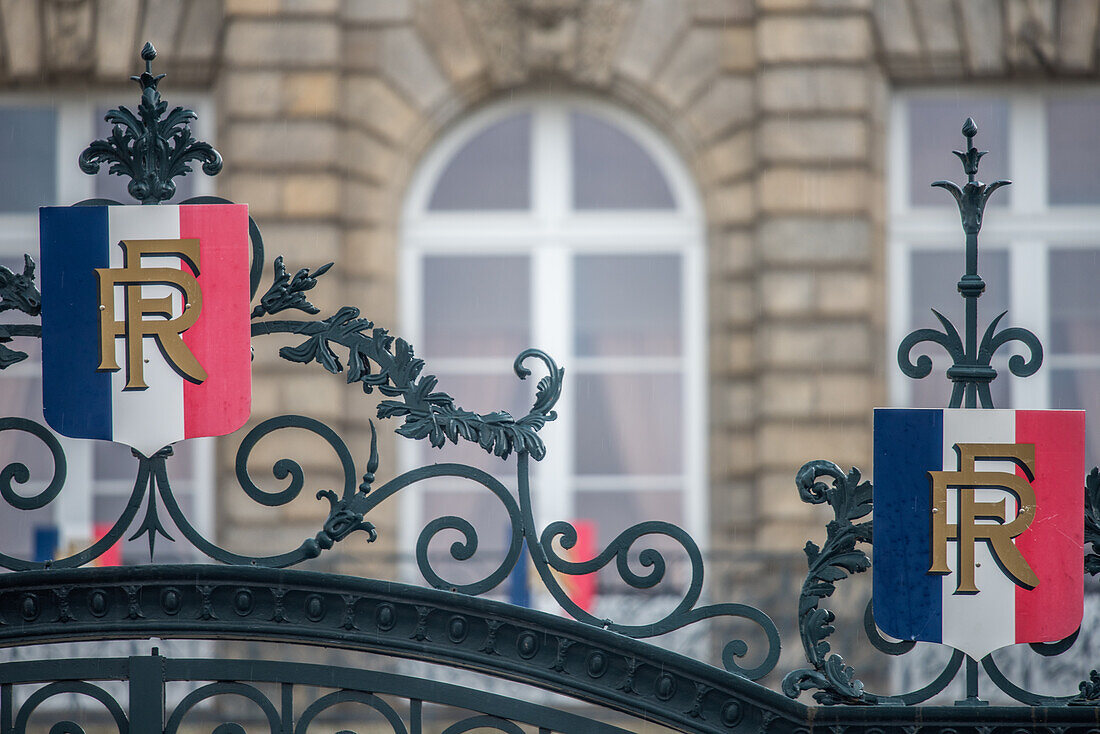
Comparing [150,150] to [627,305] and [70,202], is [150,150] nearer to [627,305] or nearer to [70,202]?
[627,305]

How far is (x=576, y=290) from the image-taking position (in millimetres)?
8297

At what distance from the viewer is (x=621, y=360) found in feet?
27.3

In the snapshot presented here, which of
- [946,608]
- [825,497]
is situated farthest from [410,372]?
[946,608]

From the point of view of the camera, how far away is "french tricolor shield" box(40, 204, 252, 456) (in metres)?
2.52

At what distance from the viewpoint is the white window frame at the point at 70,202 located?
8.09 metres

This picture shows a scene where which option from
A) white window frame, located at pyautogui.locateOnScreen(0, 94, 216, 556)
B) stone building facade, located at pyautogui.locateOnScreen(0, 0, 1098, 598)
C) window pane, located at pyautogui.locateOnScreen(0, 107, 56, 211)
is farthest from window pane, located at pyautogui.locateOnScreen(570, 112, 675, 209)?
window pane, located at pyautogui.locateOnScreen(0, 107, 56, 211)

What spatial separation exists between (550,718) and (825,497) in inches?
29.1

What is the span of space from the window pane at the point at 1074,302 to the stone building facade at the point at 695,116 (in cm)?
121

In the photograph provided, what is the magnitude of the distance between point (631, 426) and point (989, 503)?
587 cm

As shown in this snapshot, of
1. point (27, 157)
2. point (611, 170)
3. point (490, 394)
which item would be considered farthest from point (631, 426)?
point (27, 157)

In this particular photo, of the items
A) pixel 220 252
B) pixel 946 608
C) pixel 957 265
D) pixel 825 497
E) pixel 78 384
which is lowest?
pixel 946 608

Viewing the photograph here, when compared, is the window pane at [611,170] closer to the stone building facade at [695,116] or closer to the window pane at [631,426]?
the stone building facade at [695,116]

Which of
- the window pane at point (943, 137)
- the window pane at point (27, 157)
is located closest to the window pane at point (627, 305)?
the window pane at point (943, 137)

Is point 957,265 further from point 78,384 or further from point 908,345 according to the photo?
point 78,384
